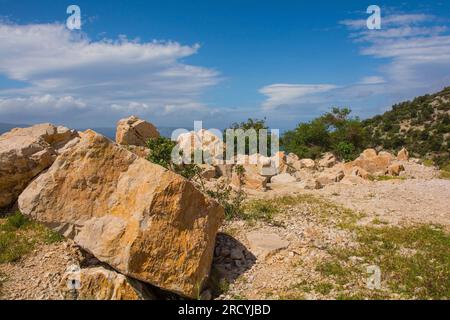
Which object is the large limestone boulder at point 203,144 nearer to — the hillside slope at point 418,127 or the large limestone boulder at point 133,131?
the large limestone boulder at point 133,131

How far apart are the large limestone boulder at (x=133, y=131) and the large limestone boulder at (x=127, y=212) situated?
15254mm

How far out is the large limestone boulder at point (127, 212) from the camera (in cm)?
762

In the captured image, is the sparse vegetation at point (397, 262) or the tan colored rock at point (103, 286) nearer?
the tan colored rock at point (103, 286)

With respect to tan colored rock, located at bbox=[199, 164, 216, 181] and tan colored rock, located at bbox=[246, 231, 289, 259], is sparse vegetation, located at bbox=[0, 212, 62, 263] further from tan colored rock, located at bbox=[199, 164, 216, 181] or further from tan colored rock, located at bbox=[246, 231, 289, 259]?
tan colored rock, located at bbox=[199, 164, 216, 181]

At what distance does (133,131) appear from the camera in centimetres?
2389

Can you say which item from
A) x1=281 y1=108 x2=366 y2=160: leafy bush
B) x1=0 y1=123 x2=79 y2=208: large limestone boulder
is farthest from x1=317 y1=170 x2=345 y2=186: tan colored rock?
x1=281 y1=108 x2=366 y2=160: leafy bush

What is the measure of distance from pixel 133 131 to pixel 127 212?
16622 millimetres

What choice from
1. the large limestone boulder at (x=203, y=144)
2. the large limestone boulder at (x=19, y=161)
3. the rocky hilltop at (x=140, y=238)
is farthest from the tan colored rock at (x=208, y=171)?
the large limestone boulder at (x=19, y=161)

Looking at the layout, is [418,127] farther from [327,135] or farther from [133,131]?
[133,131]

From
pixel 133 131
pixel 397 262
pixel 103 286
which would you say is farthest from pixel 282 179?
pixel 103 286

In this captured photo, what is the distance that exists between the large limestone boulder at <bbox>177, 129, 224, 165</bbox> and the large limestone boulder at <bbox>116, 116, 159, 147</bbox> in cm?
203

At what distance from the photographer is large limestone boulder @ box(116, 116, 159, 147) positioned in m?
23.4
